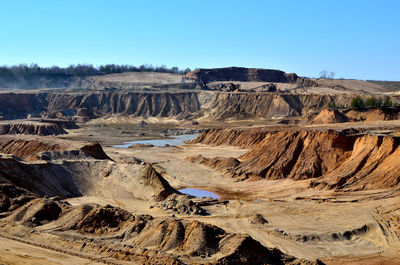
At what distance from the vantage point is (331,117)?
285 feet

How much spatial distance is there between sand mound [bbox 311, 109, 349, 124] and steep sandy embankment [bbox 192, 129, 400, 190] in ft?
91.1

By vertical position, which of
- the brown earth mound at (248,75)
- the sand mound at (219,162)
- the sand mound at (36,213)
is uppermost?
the brown earth mound at (248,75)

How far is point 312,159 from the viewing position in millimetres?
52375

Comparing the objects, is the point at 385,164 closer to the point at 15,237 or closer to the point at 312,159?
the point at 312,159

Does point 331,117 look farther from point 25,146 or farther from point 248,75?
point 248,75

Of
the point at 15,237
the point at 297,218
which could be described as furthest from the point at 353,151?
the point at 15,237

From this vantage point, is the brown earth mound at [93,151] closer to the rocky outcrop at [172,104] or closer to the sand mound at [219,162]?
the sand mound at [219,162]

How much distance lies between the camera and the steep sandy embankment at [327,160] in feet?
149

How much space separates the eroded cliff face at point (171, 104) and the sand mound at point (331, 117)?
23426mm

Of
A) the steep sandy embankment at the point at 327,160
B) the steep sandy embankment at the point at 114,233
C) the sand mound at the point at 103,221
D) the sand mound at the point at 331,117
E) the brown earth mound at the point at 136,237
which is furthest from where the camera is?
the sand mound at the point at 331,117

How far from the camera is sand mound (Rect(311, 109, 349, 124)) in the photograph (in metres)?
86.4

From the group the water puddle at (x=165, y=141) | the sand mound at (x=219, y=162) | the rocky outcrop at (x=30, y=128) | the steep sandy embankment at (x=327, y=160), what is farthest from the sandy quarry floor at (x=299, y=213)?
the rocky outcrop at (x=30, y=128)

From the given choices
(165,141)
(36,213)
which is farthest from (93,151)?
(165,141)

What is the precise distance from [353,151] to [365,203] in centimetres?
1135
